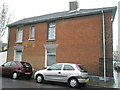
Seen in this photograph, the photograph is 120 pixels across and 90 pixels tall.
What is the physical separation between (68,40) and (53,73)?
4944mm

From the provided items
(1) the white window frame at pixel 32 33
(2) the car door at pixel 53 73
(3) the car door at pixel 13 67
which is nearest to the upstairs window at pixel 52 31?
(1) the white window frame at pixel 32 33

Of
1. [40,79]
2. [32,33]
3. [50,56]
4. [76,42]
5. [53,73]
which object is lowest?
[40,79]

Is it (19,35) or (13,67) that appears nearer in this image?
(13,67)

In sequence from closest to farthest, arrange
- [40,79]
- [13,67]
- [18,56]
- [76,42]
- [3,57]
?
[40,79] → [13,67] → [76,42] → [18,56] → [3,57]

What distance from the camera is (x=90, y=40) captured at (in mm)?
12109

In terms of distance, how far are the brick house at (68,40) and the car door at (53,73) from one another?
147 inches

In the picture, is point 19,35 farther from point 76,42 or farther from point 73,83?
point 73,83

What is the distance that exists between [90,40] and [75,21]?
259 cm

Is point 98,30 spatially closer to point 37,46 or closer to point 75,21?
point 75,21

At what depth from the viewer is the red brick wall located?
11781mm

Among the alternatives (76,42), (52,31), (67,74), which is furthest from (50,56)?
(67,74)

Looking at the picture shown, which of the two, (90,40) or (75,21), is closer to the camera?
(90,40)

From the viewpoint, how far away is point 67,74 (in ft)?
28.7

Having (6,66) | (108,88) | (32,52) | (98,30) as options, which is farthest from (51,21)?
(108,88)
